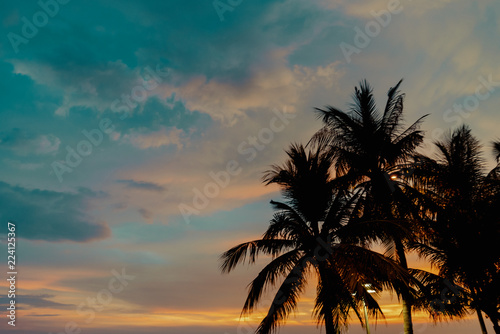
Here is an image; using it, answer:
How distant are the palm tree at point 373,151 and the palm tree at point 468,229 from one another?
2.72 m

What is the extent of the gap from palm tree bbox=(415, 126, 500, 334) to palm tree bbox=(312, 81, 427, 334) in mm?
2721

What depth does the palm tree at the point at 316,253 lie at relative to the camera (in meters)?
12.3

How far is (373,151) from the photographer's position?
16.3 meters

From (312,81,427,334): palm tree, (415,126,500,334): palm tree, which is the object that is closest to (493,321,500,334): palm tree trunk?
(415,126,500,334): palm tree

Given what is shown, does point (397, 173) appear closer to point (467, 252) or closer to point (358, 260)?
point (358, 260)

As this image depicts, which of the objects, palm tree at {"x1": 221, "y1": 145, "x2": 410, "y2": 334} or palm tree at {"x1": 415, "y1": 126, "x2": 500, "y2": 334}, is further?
palm tree at {"x1": 415, "y1": 126, "x2": 500, "y2": 334}

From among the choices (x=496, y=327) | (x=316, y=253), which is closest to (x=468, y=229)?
(x=496, y=327)

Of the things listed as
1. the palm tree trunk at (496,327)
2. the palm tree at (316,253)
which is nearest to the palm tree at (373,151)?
the palm tree at (316,253)

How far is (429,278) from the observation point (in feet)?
60.4

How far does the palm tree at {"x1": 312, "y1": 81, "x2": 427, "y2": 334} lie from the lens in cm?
1582

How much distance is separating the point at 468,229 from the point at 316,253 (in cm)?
1030

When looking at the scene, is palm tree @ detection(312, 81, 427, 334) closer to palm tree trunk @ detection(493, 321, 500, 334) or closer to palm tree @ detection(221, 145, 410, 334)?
palm tree @ detection(221, 145, 410, 334)

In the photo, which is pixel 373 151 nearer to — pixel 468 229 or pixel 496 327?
pixel 468 229

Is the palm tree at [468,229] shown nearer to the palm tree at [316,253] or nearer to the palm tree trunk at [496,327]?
the palm tree trunk at [496,327]
